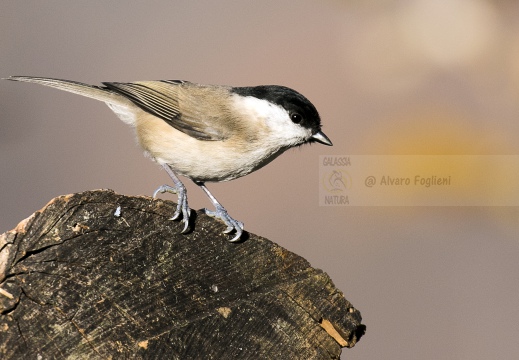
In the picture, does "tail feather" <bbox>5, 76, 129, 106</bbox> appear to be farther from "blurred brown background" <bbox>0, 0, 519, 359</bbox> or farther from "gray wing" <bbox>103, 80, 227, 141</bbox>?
"blurred brown background" <bbox>0, 0, 519, 359</bbox>

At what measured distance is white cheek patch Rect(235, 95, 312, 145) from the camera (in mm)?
3666

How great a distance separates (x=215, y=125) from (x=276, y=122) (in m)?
0.32

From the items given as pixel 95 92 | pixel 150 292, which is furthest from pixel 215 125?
pixel 150 292

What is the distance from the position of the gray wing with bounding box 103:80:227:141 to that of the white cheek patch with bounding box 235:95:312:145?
197 mm

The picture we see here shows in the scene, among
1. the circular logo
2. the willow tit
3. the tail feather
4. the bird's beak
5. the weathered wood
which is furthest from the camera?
the circular logo

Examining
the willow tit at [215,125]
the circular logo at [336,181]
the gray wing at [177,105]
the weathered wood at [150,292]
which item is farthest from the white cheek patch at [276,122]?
the circular logo at [336,181]

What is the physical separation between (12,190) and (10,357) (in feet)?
13.2

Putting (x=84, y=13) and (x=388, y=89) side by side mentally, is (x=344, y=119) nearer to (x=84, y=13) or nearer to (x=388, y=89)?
(x=388, y=89)

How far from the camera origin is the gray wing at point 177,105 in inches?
144

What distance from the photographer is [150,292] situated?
2379mm

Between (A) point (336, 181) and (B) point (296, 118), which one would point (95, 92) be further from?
(A) point (336, 181)

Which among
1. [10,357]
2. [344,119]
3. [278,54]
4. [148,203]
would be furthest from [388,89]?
[10,357]

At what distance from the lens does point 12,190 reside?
5.91m

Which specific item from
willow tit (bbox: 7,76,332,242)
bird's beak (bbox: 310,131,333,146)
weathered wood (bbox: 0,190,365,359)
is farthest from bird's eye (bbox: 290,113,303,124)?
weathered wood (bbox: 0,190,365,359)
